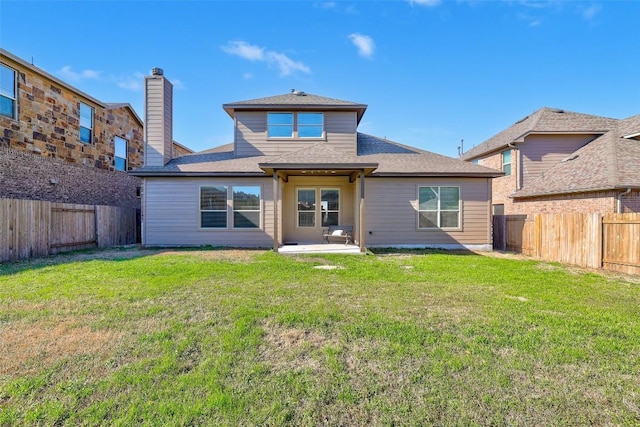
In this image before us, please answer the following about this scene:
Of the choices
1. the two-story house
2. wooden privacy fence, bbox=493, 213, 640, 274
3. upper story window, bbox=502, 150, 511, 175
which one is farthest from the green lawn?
upper story window, bbox=502, 150, 511, 175

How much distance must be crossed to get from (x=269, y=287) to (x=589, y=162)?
46.3 ft

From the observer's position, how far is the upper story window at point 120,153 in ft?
52.2

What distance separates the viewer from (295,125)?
1280 cm

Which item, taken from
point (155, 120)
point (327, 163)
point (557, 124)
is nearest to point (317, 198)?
point (327, 163)

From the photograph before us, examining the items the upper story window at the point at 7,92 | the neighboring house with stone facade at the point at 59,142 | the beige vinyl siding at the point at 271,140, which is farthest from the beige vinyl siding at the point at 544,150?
the upper story window at the point at 7,92

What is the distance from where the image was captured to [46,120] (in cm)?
1196

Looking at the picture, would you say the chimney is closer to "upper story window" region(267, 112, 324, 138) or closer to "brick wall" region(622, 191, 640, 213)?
"upper story window" region(267, 112, 324, 138)

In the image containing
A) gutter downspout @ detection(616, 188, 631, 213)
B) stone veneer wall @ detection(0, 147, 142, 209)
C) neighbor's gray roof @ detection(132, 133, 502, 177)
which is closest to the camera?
gutter downspout @ detection(616, 188, 631, 213)

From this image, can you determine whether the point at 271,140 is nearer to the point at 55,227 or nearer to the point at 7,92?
the point at 55,227

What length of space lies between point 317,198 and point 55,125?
1097 centimetres

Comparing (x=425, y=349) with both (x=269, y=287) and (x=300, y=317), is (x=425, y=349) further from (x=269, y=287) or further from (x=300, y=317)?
(x=269, y=287)

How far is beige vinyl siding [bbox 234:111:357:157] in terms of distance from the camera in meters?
12.8

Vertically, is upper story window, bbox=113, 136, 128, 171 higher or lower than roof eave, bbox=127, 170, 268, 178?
higher

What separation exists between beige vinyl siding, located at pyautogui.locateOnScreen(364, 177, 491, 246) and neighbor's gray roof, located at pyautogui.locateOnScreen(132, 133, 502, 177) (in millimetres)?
402
